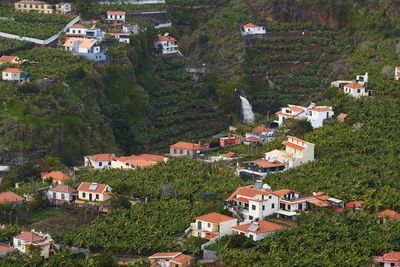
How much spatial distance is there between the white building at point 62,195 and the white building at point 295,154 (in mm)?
11318

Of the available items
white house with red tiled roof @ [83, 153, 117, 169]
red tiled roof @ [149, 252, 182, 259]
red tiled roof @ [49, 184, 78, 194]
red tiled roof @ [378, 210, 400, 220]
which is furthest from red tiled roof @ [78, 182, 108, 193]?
red tiled roof @ [378, 210, 400, 220]

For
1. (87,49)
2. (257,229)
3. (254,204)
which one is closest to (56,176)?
(254,204)

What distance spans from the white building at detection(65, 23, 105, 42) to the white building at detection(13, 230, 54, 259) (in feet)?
99.5

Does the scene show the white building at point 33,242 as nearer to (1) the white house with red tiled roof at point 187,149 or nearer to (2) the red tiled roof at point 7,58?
(1) the white house with red tiled roof at point 187,149

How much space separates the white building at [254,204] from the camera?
61.4 metres

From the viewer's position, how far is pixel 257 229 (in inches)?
2295

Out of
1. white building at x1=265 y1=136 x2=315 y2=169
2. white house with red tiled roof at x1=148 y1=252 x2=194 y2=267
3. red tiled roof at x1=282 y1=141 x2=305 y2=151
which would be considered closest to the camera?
white house with red tiled roof at x1=148 y1=252 x2=194 y2=267

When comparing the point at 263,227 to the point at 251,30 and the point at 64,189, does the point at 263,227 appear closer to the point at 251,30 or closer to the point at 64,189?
the point at 64,189

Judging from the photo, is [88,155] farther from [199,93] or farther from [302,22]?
[302,22]

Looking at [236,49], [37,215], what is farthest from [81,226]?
[236,49]

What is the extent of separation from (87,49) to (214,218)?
2662 centimetres

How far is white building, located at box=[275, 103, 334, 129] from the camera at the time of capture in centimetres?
7688

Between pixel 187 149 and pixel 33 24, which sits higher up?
pixel 33 24

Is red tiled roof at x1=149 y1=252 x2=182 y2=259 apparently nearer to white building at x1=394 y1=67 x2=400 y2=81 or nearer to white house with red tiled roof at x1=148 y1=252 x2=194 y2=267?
white house with red tiled roof at x1=148 y1=252 x2=194 y2=267
